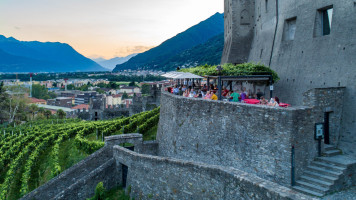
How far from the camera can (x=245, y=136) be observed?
13.7 meters

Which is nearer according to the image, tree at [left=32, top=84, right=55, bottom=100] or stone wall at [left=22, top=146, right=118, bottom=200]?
stone wall at [left=22, top=146, right=118, bottom=200]

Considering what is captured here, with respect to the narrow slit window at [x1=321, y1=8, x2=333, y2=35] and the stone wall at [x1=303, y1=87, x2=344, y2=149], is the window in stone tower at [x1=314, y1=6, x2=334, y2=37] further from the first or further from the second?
the stone wall at [x1=303, y1=87, x2=344, y2=149]

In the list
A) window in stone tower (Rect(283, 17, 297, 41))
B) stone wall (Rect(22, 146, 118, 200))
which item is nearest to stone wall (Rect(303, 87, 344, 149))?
window in stone tower (Rect(283, 17, 297, 41))

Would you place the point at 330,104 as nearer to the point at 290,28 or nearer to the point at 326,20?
the point at 326,20

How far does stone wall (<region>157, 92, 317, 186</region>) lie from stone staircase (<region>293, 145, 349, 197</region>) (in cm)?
31

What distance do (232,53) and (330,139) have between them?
17.7m

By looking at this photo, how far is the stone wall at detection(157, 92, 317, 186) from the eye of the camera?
12086 millimetres

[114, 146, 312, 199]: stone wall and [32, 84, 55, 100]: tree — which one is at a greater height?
[114, 146, 312, 199]: stone wall

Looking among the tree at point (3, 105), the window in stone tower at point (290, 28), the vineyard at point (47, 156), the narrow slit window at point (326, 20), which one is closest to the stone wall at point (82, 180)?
the vineyard at point (47, 156)

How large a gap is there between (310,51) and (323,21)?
5.75ft

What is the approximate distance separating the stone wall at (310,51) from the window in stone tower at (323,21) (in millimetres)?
53

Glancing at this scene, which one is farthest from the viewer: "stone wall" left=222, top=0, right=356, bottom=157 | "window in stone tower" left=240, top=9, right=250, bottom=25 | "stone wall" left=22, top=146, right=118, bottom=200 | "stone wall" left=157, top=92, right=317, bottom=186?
"window in stone tower" left=240, top=9, right=250, bottom=25

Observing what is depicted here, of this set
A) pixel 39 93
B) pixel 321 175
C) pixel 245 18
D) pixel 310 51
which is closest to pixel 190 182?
pixel 321 175

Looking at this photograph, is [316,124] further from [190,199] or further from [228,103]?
[190,199]
